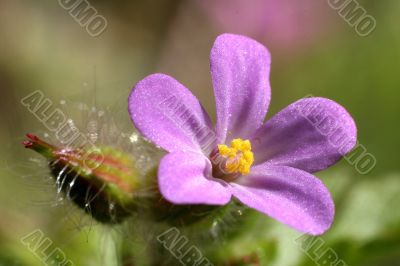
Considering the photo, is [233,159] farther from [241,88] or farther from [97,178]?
[97,178]

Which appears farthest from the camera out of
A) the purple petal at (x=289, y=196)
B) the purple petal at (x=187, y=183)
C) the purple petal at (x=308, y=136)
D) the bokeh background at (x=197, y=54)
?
the bokeh background at (x=197, y=54)

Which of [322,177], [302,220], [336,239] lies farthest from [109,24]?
[302,220]

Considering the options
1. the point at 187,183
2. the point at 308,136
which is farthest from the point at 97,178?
the point at 308,136

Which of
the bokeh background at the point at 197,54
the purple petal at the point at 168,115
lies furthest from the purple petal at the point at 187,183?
the bokeh background at the point at 197,54

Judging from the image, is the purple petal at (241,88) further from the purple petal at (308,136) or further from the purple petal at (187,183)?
the purple petal at (187,183)

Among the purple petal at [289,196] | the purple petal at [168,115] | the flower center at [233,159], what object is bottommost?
the purple petal at [289,196]

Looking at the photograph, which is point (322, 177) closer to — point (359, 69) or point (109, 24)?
point (359, 69)

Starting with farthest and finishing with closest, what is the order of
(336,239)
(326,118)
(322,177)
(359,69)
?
(359,69) → (322,177) → (336,239) → (326,118)

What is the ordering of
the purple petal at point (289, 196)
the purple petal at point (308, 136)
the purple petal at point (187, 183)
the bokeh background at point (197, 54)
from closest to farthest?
1. the purple petal at point (187, 183)
2. the purple petal at point (289, 196)
3. the purple petal at point (308, 136)
4. the bokeh background at point (197, 54)
